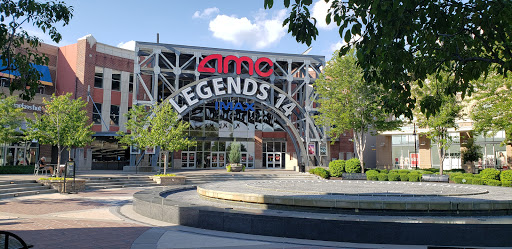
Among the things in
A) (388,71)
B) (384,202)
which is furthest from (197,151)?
(388,71)

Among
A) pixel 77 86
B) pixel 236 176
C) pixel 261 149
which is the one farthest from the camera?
pixel 261 149

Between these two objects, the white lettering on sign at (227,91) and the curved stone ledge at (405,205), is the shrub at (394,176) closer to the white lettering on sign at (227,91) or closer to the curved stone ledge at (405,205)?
the white lettering on sign at (227,91)

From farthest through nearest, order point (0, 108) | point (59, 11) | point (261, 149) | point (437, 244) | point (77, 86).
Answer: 1. point (261, 149)
2. point (77, 86)
3. point (0, 108)
4. point (59, 11)
5. point (437, 244)

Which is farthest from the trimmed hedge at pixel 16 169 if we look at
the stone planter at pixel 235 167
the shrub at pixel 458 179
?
the shrub at pixel 458 179

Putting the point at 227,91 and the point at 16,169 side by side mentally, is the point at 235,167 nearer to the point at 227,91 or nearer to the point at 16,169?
the point at 227,91

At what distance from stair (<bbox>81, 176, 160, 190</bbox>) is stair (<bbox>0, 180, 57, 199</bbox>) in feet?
8.46

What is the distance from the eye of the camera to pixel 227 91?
1435 inches

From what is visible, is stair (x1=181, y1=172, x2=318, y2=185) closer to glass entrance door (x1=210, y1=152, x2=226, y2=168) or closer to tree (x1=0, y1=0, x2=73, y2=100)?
glass entrance door (x1=210, y1=152, x2=226, y2=168)

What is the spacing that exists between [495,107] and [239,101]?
77.7ft

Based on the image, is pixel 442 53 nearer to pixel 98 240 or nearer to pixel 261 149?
pixel 98 240

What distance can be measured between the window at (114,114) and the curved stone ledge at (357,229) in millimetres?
35159

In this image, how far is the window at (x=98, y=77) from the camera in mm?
40562

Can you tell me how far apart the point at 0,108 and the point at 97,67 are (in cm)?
1583

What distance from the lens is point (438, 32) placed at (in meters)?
6.93
